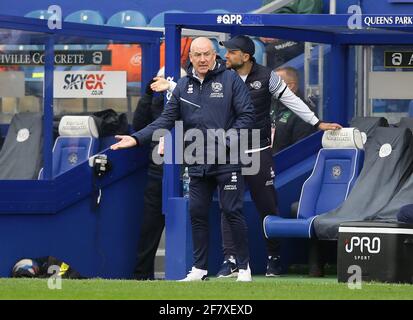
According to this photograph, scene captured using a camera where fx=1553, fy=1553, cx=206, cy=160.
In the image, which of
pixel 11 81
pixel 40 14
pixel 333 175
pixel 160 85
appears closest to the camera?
pixel 160 85

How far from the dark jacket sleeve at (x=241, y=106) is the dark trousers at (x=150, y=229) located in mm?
3127

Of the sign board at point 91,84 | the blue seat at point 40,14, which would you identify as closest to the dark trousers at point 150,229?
the sign board at point 91,84

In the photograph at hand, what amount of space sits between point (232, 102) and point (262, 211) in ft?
6.66

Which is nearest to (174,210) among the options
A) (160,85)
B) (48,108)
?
(160,85)

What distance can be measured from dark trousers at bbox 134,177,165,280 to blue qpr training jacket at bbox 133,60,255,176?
292cm

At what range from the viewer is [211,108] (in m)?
13.2

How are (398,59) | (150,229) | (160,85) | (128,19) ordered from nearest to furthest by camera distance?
(160,85)
(150,229)
(398,59)
(128,19)

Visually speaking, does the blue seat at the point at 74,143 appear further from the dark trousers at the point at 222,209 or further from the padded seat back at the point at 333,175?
the dark trousers at the point at 222,209

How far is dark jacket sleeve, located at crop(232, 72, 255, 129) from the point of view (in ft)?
43.3

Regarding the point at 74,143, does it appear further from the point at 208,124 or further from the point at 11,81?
the point at 208,124

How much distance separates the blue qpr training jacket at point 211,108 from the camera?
43.3 feet

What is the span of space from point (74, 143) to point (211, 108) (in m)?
3.29

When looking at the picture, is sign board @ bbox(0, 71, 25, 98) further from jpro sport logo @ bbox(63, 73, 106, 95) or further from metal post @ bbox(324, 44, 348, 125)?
metal post @ bbox(324, 44, 348, 125)

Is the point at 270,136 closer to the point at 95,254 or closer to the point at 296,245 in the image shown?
the point at 296,245
